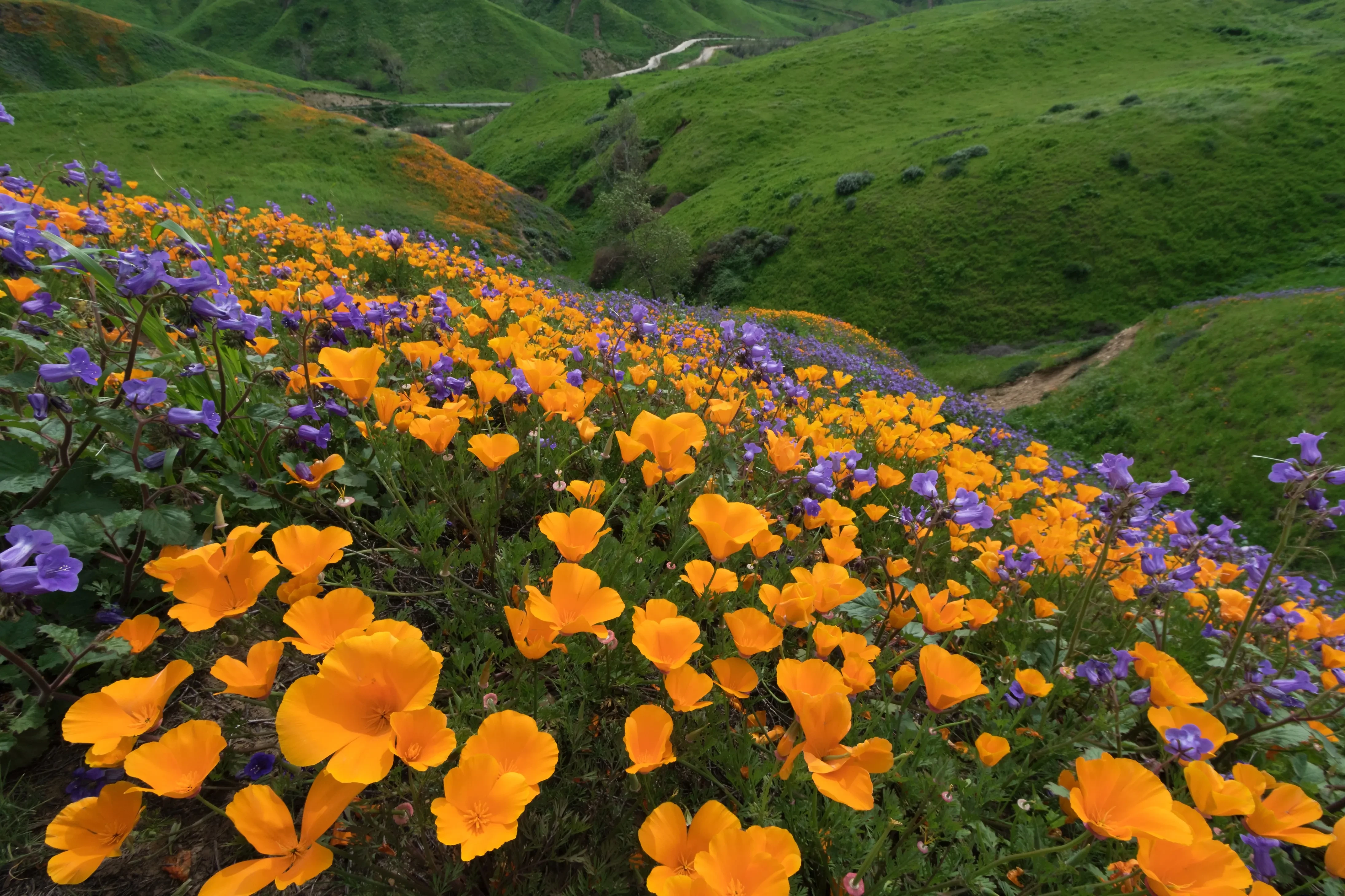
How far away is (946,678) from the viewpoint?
4.30ft

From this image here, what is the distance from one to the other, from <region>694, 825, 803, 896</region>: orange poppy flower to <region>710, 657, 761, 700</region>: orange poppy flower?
291 millimetres

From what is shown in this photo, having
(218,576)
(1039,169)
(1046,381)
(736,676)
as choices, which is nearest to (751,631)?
(736,676)

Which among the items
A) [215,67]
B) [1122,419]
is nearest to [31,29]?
[215,67]

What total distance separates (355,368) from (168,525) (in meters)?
0.65

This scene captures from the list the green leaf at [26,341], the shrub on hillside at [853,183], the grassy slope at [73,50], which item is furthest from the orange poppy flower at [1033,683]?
the grassy slope at [73,50]

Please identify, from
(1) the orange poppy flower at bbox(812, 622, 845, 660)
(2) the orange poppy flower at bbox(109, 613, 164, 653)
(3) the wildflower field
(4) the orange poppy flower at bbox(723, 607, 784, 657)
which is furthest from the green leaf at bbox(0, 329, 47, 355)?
(1) the orange poppy flower at bbox(812, 622, 845, 660)

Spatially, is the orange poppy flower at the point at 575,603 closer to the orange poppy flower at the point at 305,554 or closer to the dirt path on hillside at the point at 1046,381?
the orange poppy flower at the point at 305,554

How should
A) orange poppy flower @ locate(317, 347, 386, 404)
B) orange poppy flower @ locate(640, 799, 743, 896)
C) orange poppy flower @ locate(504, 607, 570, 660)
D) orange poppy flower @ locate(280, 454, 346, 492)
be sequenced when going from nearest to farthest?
orange poppy flower @ locate(640, 799, 743, 896), orange poppy flower @ locate(504, 607, 570, 660), orange poppy flower @ locate(280, 454, 346, 492), orange poppy flower @ locate(317, 347, 386, 404)

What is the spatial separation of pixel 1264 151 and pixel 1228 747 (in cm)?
3928

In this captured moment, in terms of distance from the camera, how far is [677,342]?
507 cm

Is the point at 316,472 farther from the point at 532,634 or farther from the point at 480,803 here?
the point at 480,803

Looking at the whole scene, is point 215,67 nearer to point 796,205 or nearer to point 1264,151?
point 796,205

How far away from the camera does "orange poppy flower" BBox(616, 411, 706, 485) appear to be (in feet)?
5.80

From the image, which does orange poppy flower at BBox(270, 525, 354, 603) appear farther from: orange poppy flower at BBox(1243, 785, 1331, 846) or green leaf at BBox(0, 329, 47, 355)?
orange poppy flower at BBox(1243, 785, 1331, 846)
